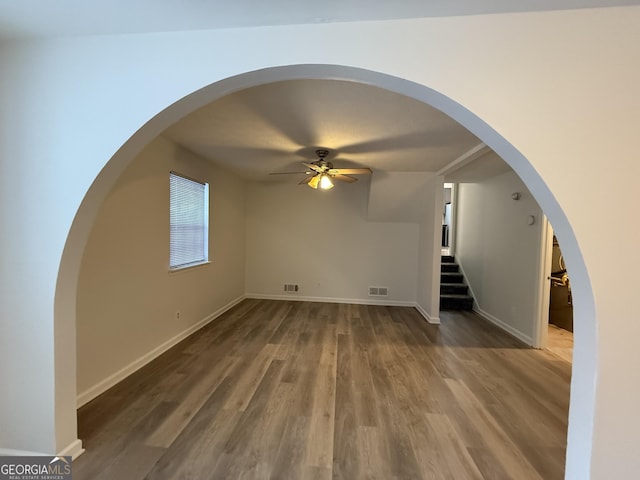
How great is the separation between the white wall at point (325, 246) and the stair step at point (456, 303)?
0.55 m

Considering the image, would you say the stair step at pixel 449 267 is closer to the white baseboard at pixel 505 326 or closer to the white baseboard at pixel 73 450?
the white baseboard at pixel 505 326

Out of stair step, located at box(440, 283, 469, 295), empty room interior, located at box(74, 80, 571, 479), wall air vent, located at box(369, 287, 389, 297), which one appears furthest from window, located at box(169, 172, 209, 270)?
stair step, located at box(440, 283, 469, 295)

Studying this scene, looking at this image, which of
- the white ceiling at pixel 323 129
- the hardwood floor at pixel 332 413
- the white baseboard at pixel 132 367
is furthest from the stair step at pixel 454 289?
the white baseboard at pixel 132 367

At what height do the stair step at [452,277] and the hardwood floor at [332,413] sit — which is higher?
the stair step at [452,277]

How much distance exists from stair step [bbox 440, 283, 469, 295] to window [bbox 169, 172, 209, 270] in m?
4.35

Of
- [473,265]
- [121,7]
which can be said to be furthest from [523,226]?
[121,7]

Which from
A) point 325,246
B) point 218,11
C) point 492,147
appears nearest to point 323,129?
point 218,11

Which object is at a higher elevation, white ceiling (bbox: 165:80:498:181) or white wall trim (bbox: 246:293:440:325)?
white ceiling (bbox: 165:80:498:181)

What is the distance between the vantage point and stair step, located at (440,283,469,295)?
572cm

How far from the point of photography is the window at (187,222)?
11.5 feet

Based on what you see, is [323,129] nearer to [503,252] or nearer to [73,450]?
[73,450]

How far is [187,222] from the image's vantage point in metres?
3.86

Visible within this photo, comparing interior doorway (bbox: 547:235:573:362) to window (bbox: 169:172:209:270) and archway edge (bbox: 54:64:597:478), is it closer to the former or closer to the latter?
archway edge (bbox: 54:64:597:478)

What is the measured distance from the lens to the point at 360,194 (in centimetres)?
570
